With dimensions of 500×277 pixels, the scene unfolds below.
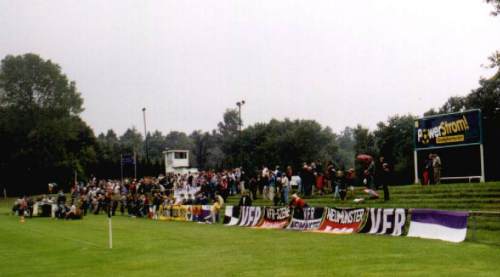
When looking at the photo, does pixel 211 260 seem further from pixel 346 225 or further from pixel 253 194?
pixel 253 194

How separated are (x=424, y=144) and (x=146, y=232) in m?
16.1

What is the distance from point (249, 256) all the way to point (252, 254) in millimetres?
507

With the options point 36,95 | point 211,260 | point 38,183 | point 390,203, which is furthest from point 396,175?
point 36,95

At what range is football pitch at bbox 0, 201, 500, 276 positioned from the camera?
14211 mm

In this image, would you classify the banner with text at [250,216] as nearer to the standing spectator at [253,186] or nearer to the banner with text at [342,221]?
the banner with text at [342,221]

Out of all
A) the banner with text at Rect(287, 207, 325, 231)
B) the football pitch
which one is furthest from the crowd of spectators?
the football pitch

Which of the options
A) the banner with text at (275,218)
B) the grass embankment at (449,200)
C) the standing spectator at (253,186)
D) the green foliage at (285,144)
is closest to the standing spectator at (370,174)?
the grass embankment at (449,200)

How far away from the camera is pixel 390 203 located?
29.4m

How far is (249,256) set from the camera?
17.3m

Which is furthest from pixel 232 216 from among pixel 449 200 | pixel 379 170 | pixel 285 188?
pixel 449 200

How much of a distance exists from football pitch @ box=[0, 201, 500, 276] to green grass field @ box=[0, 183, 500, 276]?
0.07 ft

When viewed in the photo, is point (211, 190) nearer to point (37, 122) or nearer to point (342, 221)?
point (342, 221)

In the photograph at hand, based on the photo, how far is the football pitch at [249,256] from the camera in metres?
14.2

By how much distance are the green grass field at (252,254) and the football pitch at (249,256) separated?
0.07ft
